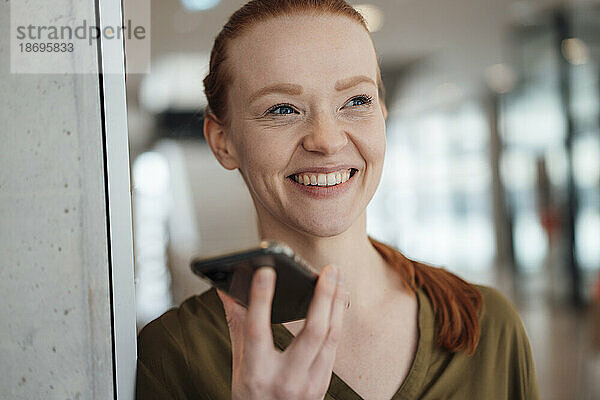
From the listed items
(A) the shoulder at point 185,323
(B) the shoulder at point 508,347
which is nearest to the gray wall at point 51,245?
(A) the shoulder at point 185,323

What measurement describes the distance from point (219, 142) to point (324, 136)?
165 millimetres

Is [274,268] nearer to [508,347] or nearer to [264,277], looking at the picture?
[264,277]

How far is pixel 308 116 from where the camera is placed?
743 mm

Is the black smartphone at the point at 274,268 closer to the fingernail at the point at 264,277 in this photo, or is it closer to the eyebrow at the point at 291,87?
the fingernail at the point at 264,277

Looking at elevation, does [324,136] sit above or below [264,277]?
above

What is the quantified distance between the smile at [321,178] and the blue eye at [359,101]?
87mm

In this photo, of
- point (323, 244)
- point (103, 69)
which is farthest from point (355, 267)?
point (103, 69)

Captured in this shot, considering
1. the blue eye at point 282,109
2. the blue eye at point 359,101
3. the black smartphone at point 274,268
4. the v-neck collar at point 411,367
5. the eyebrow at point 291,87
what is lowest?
the v-neck collar at point 411,367

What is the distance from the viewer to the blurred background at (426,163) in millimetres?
819

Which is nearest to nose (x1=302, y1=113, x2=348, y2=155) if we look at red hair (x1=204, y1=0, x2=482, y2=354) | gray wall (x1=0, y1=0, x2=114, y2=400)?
red hair (x1=204, y1=0, x2=482, y2=354)

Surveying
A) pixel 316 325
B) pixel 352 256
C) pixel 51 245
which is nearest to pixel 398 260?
pixel 352 256

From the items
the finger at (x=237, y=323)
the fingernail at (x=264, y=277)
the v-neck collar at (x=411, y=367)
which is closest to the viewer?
the fingernail at (x=264, y=277)

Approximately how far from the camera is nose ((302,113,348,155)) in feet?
2.39

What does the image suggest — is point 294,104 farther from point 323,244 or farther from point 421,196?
point 421,196
